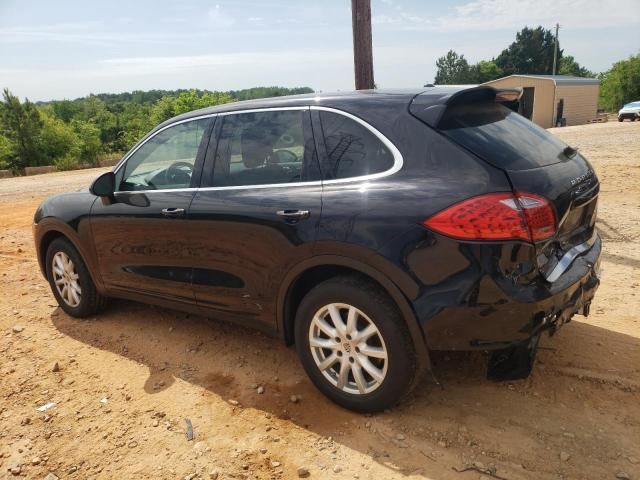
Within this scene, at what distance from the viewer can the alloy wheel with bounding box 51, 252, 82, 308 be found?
4.52 m

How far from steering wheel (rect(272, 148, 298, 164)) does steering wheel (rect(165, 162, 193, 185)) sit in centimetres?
75

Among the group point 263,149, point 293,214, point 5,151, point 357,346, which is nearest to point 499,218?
point 357,346

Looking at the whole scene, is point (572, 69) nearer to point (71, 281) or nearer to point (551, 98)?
point (551, 98)

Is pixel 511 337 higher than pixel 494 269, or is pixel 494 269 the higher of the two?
pixel 494 269

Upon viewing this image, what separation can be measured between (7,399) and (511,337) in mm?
3306

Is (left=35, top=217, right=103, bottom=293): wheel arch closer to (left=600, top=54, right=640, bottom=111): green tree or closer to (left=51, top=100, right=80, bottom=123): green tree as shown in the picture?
(left=600, top=54, right=640, bottom=111): green tree

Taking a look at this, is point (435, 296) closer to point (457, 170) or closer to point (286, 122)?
point (457, 170)

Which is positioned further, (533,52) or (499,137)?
(533,52)

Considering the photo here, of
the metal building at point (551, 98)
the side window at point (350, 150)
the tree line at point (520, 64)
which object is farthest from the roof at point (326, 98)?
the tree line at point (520, 64)

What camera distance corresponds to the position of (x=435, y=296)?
244 cm

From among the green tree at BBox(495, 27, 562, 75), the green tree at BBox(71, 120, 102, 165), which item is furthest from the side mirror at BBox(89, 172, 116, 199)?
the green tree at BBox(495, 27, 562, 75)

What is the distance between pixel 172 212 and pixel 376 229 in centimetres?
164

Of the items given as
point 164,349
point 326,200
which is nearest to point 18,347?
point 164,349

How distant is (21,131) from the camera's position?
1770 inches
